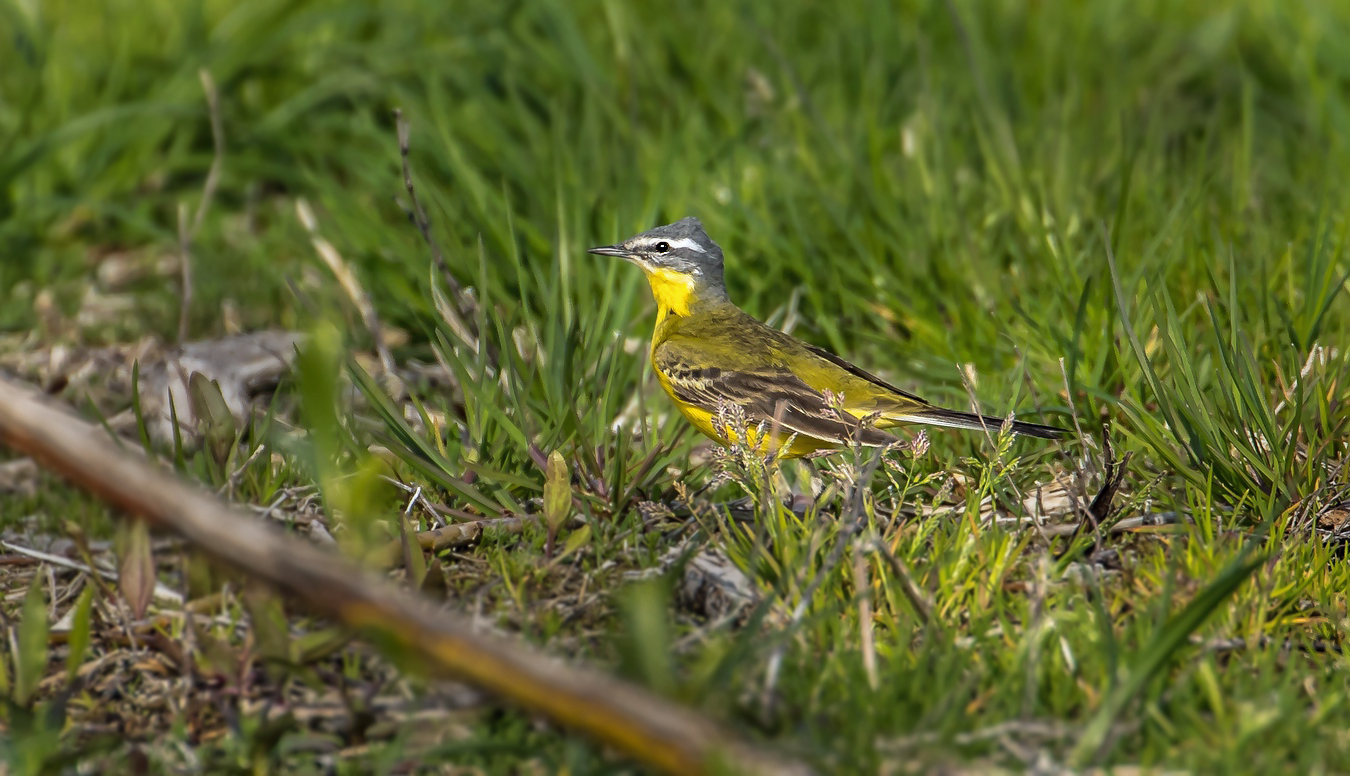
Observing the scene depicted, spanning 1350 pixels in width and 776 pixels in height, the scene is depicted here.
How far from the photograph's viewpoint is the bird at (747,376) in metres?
4.21

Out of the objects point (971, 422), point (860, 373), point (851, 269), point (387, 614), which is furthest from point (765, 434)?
point (387, 614)

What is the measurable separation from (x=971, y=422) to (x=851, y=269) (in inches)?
59.8

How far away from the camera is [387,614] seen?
82.0 inches

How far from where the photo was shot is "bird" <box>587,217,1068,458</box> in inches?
166

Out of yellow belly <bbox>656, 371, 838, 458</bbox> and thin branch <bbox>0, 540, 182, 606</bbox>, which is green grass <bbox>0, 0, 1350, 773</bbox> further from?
thin branch <bbox>0, 540, 182, 606</bbox>

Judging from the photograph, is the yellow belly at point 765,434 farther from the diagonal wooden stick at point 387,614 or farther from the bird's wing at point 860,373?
the diagonal wooden stick at point 387,614

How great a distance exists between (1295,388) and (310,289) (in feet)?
13.7

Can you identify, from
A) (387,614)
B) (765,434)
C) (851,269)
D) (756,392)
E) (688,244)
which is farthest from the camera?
(851,269)

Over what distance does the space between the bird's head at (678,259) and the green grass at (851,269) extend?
0.42 feet

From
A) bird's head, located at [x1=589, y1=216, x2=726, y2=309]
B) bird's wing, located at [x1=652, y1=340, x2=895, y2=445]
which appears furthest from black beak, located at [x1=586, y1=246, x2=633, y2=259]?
bird's wing, located at [x1=652, y1=340, x2=895, y2=445]

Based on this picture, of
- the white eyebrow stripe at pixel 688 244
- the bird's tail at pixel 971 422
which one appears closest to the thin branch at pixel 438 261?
the white eyebrow stripe at pixel 688 244

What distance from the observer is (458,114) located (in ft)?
22.8

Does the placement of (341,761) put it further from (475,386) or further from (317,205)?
(317,205)

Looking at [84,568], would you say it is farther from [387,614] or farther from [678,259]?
[678,259]
